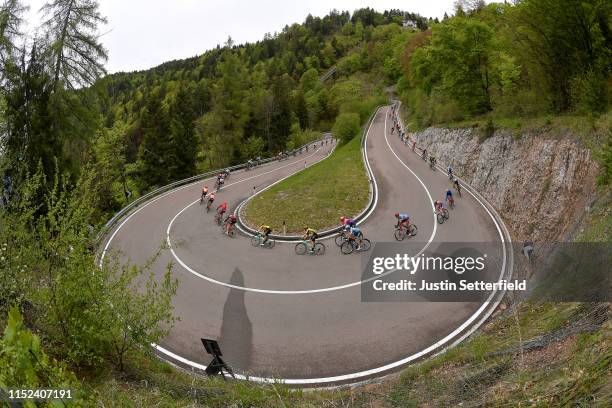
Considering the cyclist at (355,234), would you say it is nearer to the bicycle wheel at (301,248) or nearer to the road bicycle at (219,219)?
the bicycle wheel at (301,248)

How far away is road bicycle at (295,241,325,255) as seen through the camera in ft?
59.3

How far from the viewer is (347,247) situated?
701 inches

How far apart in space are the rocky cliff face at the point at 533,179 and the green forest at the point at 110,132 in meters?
1.99

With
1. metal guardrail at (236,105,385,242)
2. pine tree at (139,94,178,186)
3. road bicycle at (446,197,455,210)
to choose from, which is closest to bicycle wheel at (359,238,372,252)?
metal guardrail at (236,105,385,242)

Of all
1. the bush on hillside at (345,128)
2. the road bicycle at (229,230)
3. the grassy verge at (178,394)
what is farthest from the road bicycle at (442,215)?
the bush on hillside at (345,128)

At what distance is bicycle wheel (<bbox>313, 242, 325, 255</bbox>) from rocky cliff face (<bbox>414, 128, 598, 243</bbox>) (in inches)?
363

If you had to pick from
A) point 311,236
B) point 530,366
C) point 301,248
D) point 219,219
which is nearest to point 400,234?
point 311,236

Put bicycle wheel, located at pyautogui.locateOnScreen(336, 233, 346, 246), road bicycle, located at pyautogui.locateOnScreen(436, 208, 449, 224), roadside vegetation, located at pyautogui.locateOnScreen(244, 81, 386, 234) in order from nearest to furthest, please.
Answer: bicycle wheel, located at pyautogui.locateOnScreen(336, 233, 346, 246) < road bicycle, located at pyautogui.locateOnScreen(436, 208, 449, 224) < roadside vegetation, located at pyautogui.locateOnScreen(244, 81, 386, 234)

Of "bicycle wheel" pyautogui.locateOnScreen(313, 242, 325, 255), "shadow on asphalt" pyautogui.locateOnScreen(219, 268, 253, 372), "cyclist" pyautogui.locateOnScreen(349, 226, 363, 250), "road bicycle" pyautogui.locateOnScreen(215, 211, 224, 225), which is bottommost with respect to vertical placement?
"shadow on asphalt" pyautogui.locateOnScreen(219, 268, 253, 372)

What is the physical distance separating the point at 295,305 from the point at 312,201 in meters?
11.7

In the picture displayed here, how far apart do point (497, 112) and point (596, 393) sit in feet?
91.2

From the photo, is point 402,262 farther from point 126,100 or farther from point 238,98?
point 126,100

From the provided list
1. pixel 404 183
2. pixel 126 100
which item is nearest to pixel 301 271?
pixel 404 183

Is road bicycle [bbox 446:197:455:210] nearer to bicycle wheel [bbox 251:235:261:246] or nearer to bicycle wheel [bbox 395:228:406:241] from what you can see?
bicycle wheel [bbox 395:228:406:241]
